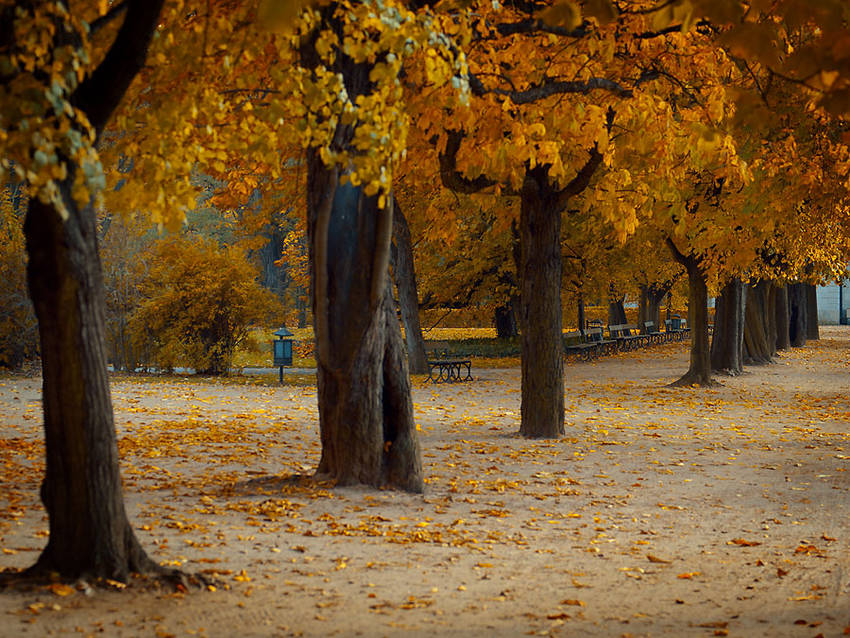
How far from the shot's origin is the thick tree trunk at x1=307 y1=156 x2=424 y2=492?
33.8ft

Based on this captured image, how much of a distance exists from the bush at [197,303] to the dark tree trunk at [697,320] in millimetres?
9753

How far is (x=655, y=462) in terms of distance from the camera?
13258 millimetres

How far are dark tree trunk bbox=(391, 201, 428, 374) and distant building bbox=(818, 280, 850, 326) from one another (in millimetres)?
57525

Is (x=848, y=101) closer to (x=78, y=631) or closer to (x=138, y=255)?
(x=78, y=631)

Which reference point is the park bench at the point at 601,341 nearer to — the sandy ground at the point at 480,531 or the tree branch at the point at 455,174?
the sandy ground at the point at 480,531

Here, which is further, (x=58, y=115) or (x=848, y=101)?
(x=58, y=115)

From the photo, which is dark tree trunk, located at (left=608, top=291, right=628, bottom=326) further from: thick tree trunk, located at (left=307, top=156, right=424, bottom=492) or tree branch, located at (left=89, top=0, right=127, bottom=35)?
tree branch, located at (left=89, top=0, right=127, bottom=35)

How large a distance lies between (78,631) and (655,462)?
8.90 metres

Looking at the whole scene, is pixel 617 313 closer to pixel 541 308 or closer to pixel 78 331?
pixel 541 308

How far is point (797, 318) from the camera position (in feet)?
160

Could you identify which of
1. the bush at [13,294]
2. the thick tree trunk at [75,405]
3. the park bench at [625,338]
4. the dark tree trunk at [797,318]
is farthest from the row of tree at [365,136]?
the dark tree trunk at [797,318]

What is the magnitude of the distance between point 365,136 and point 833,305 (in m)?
77.4

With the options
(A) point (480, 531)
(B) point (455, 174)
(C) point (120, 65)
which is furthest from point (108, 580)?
(B) point (455, 174)

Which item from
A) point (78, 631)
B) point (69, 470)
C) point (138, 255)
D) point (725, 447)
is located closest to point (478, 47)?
point (725, 447)
